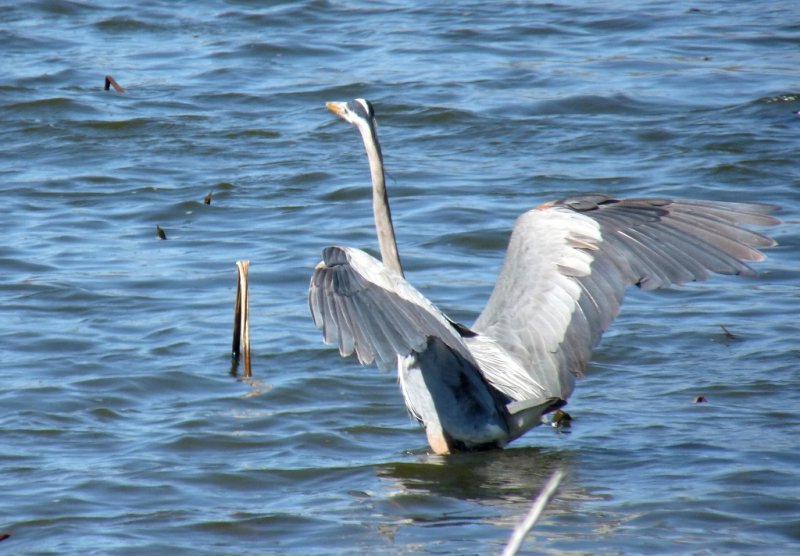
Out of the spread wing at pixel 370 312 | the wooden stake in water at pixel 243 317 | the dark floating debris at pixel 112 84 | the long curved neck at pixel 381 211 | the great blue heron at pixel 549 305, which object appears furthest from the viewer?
the dark floating debris at pixel 112 84

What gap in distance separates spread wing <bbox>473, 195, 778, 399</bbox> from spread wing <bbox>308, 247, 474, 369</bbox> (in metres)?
0.67

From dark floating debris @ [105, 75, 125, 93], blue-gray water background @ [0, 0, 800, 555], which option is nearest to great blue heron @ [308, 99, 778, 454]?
blue-gray water background @ [0, 0, 800, 555]

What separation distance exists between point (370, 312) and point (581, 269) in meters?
1.14

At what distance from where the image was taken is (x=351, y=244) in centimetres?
860

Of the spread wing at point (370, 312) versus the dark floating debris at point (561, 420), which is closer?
the spread wing at point (370, 312)

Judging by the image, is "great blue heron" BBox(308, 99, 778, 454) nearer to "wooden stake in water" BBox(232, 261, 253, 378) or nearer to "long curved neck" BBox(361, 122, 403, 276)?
"long curved neck" BBox(361, 122, 403, 276)

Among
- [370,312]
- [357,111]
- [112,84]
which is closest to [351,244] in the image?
[357,111]

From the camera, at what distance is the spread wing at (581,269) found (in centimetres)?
532

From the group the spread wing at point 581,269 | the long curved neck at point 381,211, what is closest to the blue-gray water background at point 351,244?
the spread wing at point 581,269

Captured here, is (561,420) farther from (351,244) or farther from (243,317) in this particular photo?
(351,244)

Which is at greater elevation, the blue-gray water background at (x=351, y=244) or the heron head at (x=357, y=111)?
the heron head at (x=357, y=111)

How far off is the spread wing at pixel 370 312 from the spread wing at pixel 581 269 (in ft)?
2.21

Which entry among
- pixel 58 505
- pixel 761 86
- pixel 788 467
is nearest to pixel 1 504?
pixel 58 505

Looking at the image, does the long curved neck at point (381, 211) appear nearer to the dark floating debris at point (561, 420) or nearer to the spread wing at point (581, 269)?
the spread wing at point (581, 269)
